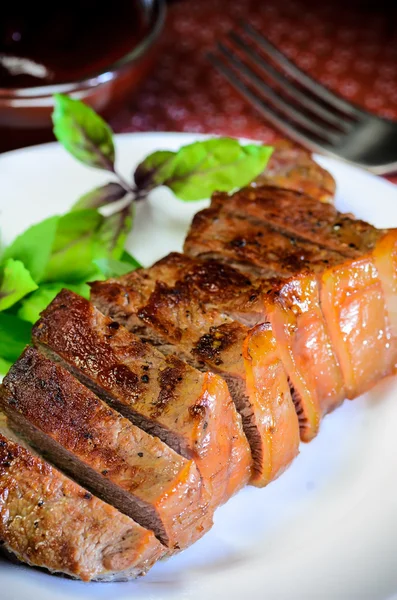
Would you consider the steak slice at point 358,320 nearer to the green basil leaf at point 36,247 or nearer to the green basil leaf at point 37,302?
the green basil leaf at point 37,302

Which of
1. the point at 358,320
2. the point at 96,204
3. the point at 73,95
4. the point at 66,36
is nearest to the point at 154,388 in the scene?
the point at 358,320

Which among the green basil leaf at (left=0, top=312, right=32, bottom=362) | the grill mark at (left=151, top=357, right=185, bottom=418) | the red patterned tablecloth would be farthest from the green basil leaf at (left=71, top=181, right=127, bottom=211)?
the grill mark at (left=151, top=357, right=185, bottom=418)

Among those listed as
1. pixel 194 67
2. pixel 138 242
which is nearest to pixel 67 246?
pixel 138 242

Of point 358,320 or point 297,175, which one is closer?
point 358,320

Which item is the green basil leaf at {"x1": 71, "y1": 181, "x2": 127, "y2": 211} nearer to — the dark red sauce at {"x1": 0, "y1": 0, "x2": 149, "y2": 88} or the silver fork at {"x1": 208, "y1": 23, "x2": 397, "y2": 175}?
the dark red sauce at {"x1": 0, "y1": 0, "x2": 149, "y2": 88}

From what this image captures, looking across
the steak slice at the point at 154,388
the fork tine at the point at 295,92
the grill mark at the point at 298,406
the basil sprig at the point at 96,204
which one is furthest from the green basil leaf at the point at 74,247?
the fork tine at the point at 295,92

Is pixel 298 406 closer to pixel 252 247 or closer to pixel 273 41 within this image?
pixel 252 247
